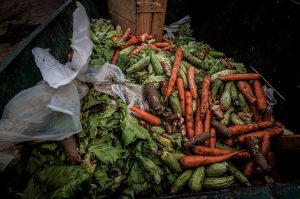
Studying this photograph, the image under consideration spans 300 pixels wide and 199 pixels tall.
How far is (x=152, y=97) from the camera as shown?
3.10 meters

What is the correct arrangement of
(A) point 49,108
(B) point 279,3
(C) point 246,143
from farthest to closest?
Result: (B) point 279,3, (C) point 246,143, (A) point 49,108

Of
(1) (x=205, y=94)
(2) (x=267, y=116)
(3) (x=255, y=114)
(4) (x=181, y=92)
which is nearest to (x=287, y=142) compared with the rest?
(2) (x=267, y=116)

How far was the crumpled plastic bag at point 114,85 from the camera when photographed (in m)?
2.97

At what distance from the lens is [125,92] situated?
123 inches

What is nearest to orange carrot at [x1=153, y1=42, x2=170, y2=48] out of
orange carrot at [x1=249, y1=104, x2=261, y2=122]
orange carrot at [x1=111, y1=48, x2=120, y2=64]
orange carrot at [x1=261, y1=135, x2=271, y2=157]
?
orange carrot at [x1=111, y1=48, x2=120, y2=64]

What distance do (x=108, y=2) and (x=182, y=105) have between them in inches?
116

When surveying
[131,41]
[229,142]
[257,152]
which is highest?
[131,41]

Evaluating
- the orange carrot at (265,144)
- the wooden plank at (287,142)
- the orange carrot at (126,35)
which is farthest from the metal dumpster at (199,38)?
the orange carrot at (126,35)

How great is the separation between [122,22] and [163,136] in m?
2.97

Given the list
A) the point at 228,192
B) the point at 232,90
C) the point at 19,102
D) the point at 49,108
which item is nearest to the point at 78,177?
the point at 49,108

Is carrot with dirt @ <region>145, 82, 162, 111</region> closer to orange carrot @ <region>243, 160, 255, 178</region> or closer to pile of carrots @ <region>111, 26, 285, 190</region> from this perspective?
pile of carrots @ <region>111, 26, 285, 190</region>

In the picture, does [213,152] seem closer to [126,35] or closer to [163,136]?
[163,136]

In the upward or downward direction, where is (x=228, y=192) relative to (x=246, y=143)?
upward

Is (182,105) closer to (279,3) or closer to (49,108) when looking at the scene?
(49,108)
